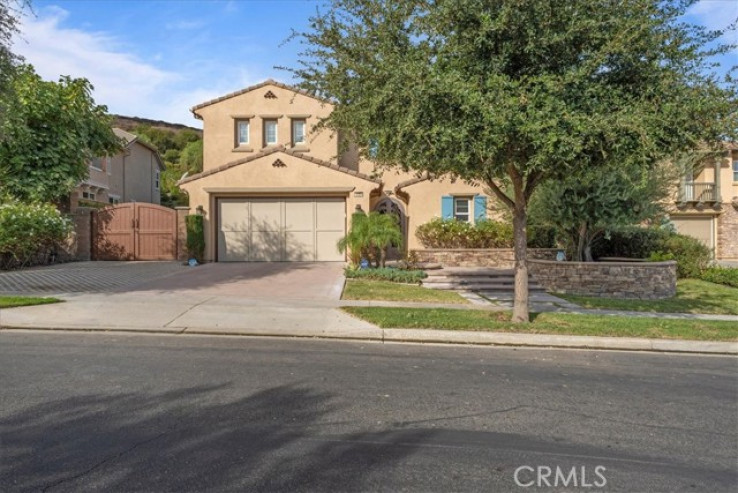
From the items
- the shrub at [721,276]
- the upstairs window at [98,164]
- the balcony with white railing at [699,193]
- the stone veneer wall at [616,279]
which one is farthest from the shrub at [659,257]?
the upstairs window at [98,164]

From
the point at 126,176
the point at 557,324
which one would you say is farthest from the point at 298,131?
the point at 557,324

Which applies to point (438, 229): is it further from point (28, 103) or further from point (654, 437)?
point (28, 103)

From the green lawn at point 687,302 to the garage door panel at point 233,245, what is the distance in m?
11.1

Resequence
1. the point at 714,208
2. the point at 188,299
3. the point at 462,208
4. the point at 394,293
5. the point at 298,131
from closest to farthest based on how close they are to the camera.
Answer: the point at 188,299 → the point at 394,293 → the point at 462,208 → the point at 298,131 → the point at 714,208

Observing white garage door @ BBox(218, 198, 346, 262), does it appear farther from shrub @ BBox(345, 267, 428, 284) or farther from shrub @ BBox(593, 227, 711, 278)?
shrub @ BBox(593, 227, 711, 278)

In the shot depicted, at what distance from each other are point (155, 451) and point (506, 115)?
5.62 metres

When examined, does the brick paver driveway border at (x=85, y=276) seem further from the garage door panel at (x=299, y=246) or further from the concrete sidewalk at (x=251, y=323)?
the garage door panel at (x=299, y=246)

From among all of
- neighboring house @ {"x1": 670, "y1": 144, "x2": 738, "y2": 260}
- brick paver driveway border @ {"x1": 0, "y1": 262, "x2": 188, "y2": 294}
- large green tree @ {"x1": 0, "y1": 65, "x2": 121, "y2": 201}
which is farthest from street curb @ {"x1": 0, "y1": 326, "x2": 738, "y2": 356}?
neighboring house @ {"x1": 670, "y1": 144, "x2": 738, "y2": 260}

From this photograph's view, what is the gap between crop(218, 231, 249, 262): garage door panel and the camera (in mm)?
17328

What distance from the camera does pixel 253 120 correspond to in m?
20.4

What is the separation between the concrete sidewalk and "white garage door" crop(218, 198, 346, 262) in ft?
25.5

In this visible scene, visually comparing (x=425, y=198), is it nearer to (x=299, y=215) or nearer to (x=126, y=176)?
(x=299, y=215)

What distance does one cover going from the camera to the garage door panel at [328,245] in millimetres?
17344

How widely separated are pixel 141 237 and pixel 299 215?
20.3ft
